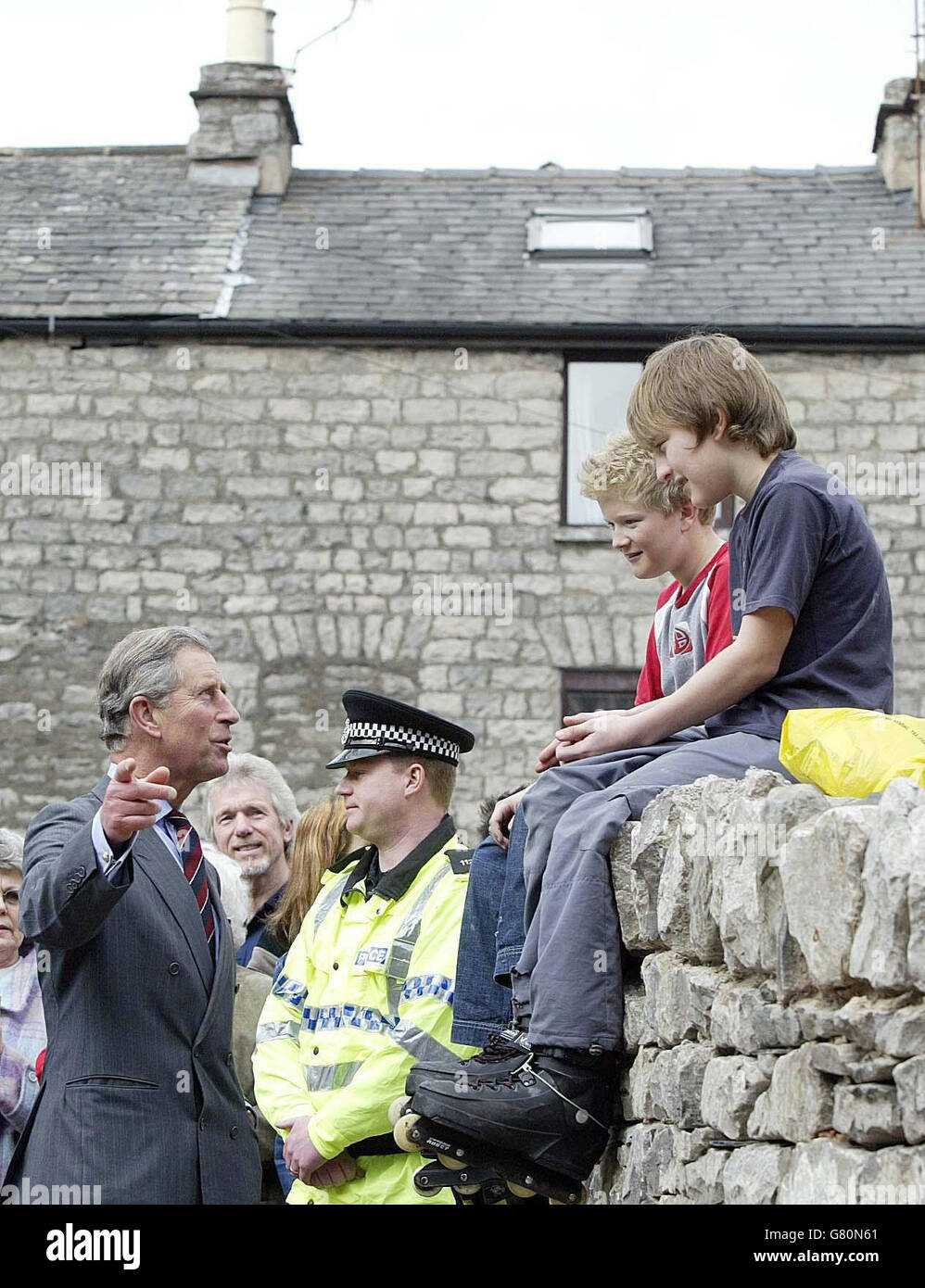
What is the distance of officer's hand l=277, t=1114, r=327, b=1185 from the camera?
376 centimetres

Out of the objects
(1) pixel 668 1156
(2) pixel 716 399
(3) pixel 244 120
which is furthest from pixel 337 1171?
(3) pixel 244 120

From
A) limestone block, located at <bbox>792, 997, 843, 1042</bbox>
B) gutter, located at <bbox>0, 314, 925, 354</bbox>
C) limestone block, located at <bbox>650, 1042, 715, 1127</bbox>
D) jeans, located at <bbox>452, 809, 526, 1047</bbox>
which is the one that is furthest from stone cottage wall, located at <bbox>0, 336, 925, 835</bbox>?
limestone block, located at <bbox>792, 997, 843, 1042</bbox>

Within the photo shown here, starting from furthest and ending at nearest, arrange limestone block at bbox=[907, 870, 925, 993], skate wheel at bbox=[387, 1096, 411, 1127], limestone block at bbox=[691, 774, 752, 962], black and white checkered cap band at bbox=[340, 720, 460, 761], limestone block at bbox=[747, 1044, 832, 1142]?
black and white checkered cap band at bbox=[340, 720, 460, 761]
skate wheel at bbox=[387, 1096, 411, 1127]
limestone block at bbox=[691, 774, 752, 962]
limestone block at bbox=[747, 1044, 832, 1142]
limestone block at bbox=[907, 870, 925, 993]

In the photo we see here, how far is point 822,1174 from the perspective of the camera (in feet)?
7.63

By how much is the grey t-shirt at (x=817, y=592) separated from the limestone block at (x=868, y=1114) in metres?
1.18

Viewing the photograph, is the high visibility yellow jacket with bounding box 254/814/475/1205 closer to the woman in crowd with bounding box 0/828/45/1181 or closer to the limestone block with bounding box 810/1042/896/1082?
the woman in crowd with bounding box 0/828/45/1181

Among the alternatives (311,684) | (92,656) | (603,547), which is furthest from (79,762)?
(603,547)

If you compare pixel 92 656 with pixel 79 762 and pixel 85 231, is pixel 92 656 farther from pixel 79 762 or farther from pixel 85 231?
pixel 85 231

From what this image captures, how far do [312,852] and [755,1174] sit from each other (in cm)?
256

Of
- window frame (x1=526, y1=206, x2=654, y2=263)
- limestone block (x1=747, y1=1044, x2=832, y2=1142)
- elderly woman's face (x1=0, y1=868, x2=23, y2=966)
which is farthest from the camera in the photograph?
window frame (x1=526, y1=206, x2=654, y2=263)

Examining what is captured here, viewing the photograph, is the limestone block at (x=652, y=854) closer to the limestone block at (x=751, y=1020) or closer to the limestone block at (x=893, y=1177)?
the limestone block at (x=751, y=1020)

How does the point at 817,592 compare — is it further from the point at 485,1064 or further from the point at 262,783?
the point at 262,783

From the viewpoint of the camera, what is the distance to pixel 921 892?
2.04 meters

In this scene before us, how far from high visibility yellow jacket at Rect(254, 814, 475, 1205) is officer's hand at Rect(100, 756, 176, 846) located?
0.82 m
